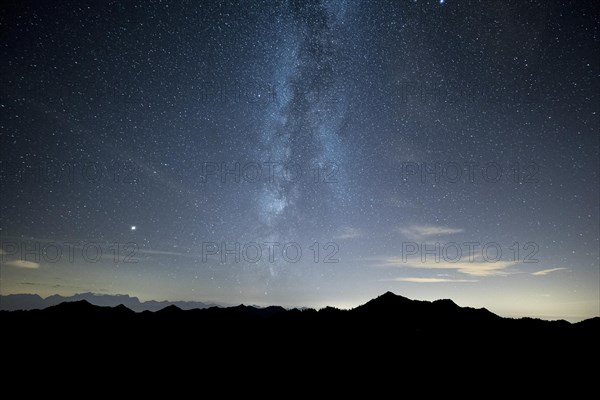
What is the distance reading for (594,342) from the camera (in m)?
28.0

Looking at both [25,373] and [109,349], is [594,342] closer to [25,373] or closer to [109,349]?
[109,349]

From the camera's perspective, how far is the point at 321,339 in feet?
96.3

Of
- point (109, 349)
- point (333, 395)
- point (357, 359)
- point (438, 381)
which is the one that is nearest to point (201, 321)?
point (109, 349)

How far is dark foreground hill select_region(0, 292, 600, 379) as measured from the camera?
24.3 m

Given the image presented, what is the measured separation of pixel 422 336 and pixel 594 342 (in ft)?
49.4

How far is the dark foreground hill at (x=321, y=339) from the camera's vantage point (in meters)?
24.3

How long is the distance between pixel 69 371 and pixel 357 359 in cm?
2228

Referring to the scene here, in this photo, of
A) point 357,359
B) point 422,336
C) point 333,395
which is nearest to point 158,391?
point 333,395

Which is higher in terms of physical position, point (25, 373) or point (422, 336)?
point (422, 336)

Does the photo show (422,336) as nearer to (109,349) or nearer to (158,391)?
(158,391)

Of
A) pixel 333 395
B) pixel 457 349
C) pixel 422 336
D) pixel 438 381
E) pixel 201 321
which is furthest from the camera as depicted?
pixel 201 321

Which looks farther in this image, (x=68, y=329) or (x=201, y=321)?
(x=201, y=321)

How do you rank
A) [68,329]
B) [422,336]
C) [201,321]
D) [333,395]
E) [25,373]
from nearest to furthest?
1. [333,395]
2. [25,373]
3. [422,336]
4. [68,329]
5. [201,321]

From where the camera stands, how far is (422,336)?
98.2ft
